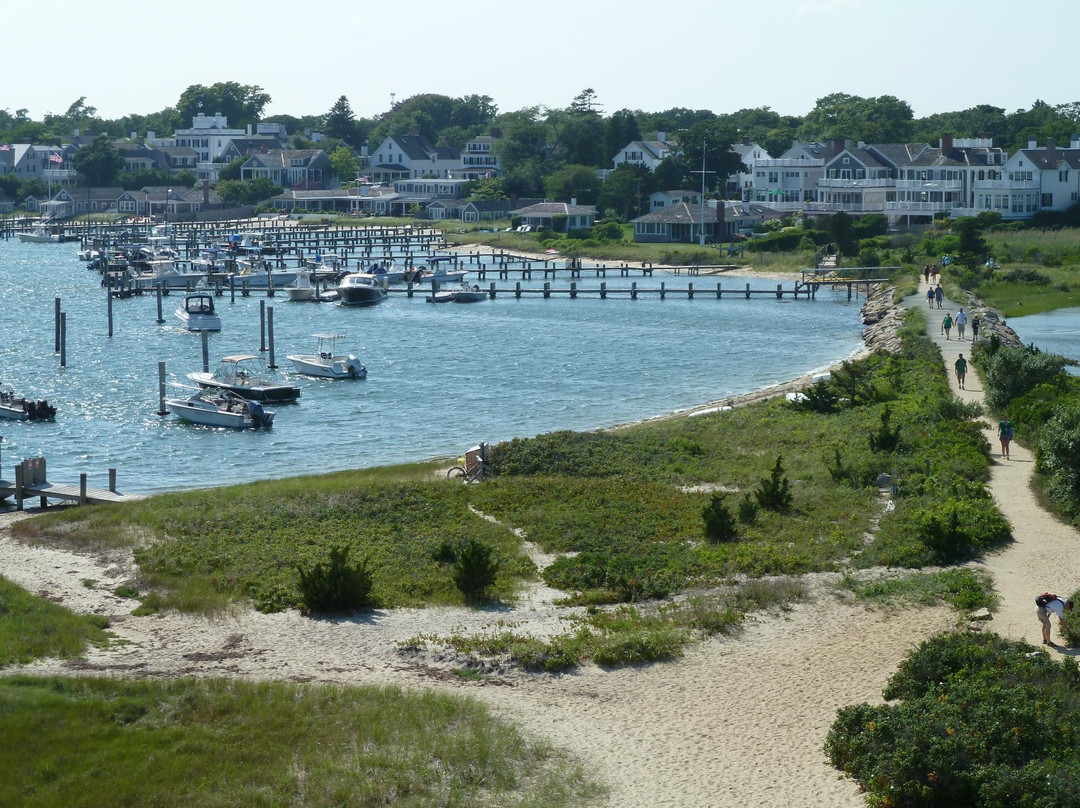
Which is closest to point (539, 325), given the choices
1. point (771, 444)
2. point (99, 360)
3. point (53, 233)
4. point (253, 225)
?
point (99, 360)

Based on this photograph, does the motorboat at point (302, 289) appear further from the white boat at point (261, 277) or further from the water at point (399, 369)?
the white boat at point (261, 277)

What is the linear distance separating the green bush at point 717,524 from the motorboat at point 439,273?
69.0 m

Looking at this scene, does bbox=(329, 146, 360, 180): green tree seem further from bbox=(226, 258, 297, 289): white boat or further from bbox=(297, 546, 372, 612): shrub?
bbox=(297, 546, 372, 612): shrub

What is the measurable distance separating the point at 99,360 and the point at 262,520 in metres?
39.1

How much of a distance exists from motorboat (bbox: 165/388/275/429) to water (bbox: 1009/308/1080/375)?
31.2m

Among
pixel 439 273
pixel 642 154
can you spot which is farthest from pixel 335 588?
pixel 642 154

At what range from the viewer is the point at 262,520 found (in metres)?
29.1

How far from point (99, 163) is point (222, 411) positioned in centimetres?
14265

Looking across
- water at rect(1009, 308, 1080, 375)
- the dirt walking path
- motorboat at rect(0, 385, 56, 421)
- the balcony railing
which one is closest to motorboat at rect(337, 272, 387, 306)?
water at rect(1009, 308, 1080, 375)

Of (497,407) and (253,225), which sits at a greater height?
(253,225)

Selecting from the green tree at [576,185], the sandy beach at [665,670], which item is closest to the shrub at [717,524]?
the sandy beach at [665,670]

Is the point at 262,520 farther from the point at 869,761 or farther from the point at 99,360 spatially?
the point at 99,360

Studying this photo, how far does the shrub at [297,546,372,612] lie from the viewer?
22.7m

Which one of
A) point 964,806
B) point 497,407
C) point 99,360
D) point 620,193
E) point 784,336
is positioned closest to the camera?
point 964,806
